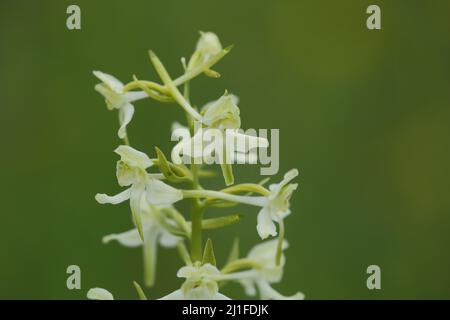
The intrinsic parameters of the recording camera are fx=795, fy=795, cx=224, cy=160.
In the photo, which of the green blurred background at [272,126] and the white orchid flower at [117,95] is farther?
the green blurred background at [272,126]

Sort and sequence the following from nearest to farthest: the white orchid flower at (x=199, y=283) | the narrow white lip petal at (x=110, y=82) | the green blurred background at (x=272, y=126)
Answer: the white orchid flower at (x=199, y=283) < the narrow white lip petal at (x=110, y=82) < the green blurred background at (x=272, y=126)

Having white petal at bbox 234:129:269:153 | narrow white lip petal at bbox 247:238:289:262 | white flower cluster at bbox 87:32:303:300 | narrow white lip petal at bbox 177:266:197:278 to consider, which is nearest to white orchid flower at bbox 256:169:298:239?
white flower cluster at bbox 87:32:303:300

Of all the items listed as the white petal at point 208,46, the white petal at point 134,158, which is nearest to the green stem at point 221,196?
the white petal at point 134,158

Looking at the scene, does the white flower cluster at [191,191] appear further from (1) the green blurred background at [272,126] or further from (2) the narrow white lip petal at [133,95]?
(1) the green blurred background at [272,126]

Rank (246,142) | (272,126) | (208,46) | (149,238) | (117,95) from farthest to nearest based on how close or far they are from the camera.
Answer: (272,126) → (149,238) → (208,46) → (117,95) → (246,142)

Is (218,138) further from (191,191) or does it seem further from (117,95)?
(117,95)

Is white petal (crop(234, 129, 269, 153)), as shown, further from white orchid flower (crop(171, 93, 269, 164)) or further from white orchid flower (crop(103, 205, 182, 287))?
white orchid flower (crop(103, 205, 182, 287))

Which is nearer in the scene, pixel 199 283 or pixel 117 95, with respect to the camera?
pixel 199 283

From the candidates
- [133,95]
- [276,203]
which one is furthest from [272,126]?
[276,203]
